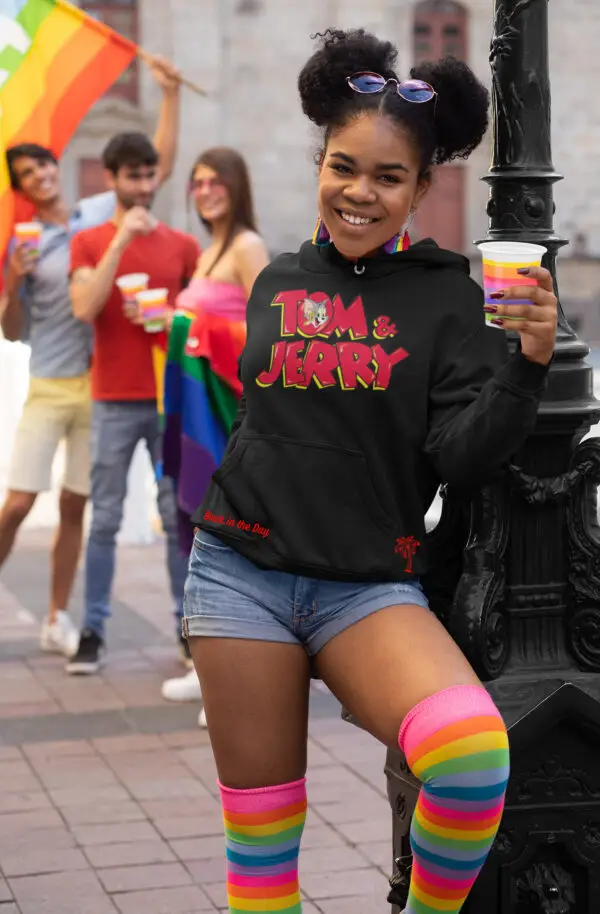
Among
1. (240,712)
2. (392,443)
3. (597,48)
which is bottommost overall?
(240,712)

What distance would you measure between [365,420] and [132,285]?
3480 mm

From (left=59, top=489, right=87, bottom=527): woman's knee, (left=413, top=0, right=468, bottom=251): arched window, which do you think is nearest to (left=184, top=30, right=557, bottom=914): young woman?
(left=59, top=489, right=87, bottom=527): woman's knee

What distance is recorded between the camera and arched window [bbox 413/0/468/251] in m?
36.8

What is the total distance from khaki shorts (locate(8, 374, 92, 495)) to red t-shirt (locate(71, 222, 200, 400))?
0.28 meters

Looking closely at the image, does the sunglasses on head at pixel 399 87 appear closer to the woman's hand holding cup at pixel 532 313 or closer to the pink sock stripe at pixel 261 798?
the woman's hand holding cup at pixel 532 313

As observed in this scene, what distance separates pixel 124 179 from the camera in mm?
6363

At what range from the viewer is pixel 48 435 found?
21.8 feet

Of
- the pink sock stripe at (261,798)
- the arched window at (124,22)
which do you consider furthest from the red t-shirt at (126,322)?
the arched window at (124,22)

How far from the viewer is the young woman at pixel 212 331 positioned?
564cm

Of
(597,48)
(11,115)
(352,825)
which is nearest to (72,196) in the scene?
(597,48)

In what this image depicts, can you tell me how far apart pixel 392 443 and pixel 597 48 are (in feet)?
117

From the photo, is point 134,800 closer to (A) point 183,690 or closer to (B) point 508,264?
(A) point 183,690

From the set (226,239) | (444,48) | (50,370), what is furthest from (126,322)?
(444,48)

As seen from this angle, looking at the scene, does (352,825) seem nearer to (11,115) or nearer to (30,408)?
(30,408)
